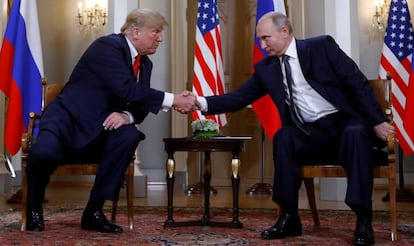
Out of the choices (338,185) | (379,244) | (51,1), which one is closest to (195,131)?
(379,244)

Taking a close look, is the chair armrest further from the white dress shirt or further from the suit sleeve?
the white dress shirt

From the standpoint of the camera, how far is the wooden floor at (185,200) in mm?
4466

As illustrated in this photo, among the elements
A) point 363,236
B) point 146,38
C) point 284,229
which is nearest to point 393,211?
point 363,236

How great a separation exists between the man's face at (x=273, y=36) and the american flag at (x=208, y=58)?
2.30 metres

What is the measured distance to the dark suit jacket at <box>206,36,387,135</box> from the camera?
112 inches

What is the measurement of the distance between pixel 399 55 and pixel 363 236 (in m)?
3.12

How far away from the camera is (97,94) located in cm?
313

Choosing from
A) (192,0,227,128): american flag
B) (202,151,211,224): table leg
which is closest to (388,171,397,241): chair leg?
(202,151,211,224): table leg

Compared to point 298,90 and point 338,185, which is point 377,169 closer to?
point 298,90

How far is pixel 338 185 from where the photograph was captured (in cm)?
482

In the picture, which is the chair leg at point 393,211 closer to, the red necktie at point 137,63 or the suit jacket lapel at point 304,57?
the suit jacket lapel at point 304,57

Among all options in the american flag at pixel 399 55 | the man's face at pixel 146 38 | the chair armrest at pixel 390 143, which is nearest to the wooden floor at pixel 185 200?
the american flag at pixel 399 55

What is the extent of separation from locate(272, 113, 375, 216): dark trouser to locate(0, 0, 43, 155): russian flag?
255cm

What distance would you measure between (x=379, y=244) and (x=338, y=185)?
2.23m
